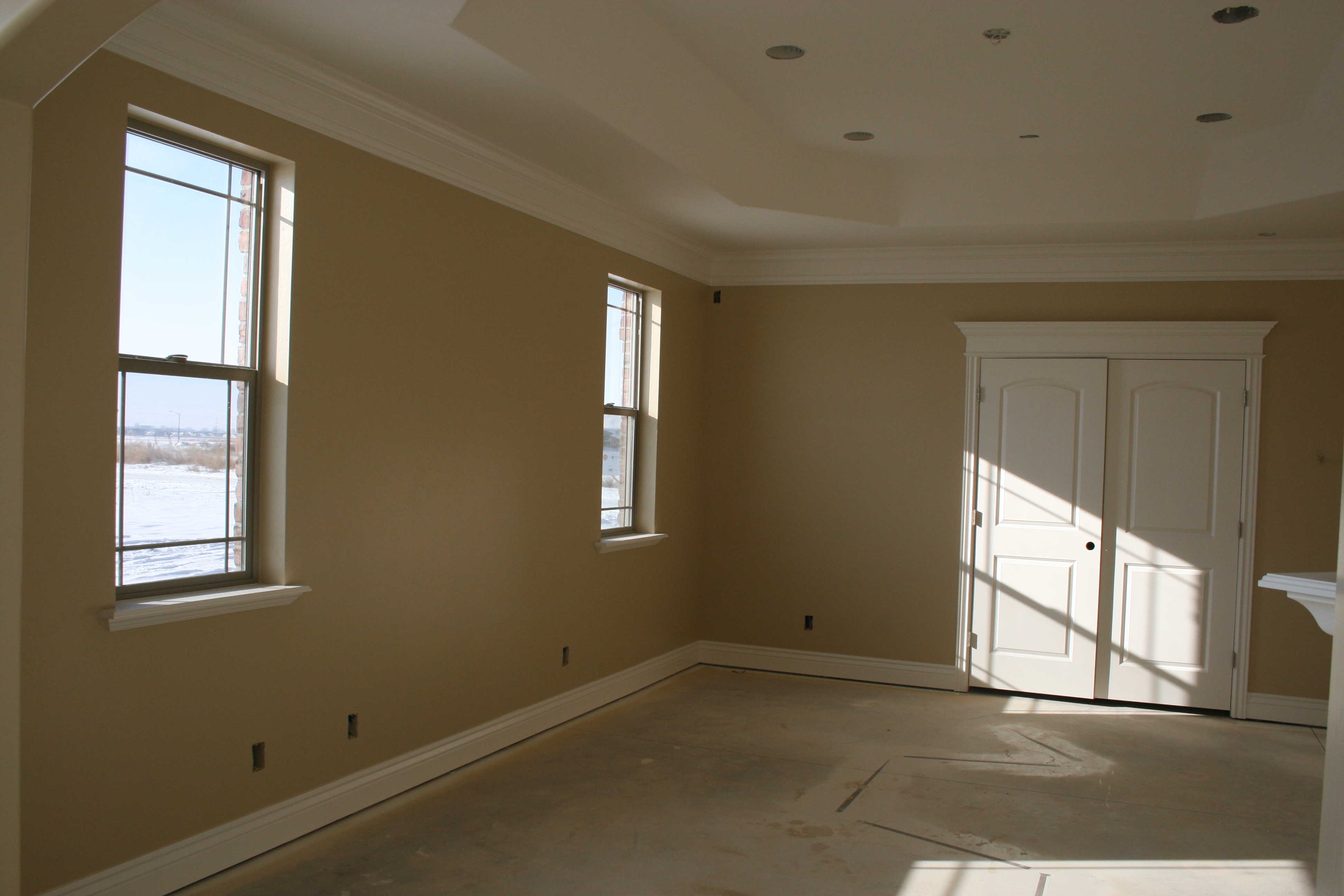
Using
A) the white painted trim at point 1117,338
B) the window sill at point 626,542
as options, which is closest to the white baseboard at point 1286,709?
the white painted trim at point 1117,338

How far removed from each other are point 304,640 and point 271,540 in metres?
0.39

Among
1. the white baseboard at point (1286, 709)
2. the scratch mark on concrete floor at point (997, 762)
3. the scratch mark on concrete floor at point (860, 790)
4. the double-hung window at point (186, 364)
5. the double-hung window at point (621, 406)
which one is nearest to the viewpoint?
the double-hung window at point (186, 364)

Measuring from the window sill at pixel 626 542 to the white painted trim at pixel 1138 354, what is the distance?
205 cm

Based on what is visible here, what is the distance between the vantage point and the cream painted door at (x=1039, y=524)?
232 inches

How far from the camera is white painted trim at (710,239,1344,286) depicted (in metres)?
5.60

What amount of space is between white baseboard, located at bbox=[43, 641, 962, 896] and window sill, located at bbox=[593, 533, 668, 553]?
0.76 metres

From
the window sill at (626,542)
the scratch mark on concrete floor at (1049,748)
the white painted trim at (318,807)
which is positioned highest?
the window sill at (626,542)

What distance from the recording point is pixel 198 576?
3.12 meters

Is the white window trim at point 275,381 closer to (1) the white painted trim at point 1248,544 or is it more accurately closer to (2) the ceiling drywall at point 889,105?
(2) the ceiling drywall at point 889,105

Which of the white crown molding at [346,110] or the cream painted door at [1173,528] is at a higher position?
the white crown molding at [346,110]

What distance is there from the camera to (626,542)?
555 centimetres

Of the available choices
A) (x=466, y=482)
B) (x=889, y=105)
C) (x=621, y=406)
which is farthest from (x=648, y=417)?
(x=889, y=105)

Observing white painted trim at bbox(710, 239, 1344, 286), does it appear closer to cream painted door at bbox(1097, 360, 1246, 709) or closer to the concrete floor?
cream painted door at bbox(1097, 360, 1246, 709)

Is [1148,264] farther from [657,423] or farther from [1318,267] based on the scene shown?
[657,423]
